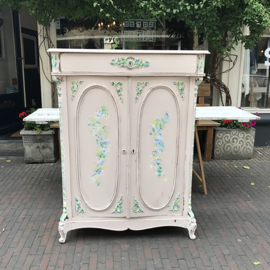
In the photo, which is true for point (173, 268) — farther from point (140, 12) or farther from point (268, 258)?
point (140, 12)

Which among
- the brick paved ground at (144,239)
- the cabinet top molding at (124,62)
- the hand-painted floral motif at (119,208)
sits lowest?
the brick paved ground at (144,239)

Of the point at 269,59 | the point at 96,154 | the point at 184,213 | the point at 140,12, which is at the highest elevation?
the point at 140,12

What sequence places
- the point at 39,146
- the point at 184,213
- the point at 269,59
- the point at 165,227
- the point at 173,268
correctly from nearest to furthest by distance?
the point at 173,268 → the point at 184,213 → the point at 165,227 → the point at 39,146 → the point at 269,59

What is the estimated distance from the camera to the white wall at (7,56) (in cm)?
665

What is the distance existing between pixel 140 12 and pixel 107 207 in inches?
128

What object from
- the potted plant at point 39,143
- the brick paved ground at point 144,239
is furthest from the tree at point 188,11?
the brick paved ground at point 144,239

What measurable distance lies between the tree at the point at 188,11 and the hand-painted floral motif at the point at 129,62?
2182 mm

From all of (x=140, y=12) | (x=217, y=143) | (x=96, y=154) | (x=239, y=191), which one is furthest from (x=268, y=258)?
(x=140, y=12)

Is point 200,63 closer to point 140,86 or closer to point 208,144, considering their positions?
point 140,86

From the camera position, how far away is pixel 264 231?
10.8ft

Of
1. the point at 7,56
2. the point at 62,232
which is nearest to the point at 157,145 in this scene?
the point at 62,232

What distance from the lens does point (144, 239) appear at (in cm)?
312

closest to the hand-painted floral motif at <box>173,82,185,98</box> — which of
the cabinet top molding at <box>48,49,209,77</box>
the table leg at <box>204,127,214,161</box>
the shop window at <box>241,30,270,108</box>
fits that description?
the cabinet top molding at <box>48,49,209,77</box>

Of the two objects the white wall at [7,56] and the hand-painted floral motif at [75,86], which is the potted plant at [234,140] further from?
the white wall at [7,56]
